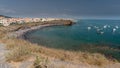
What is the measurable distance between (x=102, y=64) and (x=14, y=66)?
6.13 meters

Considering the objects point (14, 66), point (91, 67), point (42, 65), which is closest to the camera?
point (42, 65)

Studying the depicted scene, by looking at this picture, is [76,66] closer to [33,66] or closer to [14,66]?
[33,66]

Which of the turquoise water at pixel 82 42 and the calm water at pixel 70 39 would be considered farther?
the calm water at pixel 70 39

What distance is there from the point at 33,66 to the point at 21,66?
95 centimetres

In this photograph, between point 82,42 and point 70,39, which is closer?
point 82,42

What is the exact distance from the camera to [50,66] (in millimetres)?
12188

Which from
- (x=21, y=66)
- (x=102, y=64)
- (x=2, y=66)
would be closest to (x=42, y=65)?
(x=21, y=66)

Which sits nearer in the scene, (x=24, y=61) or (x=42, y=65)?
(x=42, y=65)

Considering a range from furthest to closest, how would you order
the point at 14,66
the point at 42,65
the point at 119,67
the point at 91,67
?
the point at 119,67 → the point at 91,67 → the point at 14,66 → the point at 42,65

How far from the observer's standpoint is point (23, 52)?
48.4 feet

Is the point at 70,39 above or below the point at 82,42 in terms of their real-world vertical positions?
below

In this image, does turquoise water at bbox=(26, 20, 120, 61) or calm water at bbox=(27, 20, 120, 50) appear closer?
turquoise water at bbox=(26, 20, 120, 61)

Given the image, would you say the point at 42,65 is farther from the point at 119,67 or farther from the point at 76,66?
the point at 119,67

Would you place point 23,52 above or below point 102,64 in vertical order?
above
